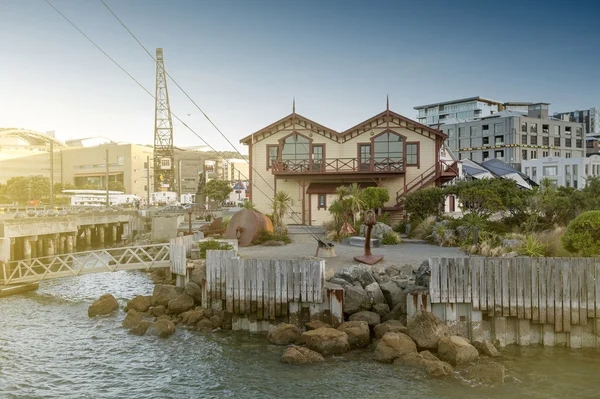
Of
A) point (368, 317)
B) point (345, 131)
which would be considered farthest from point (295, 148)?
point (368, 317)

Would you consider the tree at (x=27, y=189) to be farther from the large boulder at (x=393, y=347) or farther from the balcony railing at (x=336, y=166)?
the large boulder at (x=393, y=347)

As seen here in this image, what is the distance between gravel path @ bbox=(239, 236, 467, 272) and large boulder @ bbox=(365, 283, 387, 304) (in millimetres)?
2812

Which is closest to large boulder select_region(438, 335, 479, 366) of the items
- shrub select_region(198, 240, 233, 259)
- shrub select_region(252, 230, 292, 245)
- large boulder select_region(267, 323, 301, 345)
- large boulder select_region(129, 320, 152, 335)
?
large boulder select_region(267, 323, 301, 345)

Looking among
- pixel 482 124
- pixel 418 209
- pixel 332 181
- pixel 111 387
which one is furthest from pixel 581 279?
pixel 482 124

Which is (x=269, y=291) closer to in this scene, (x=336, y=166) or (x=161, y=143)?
(x=336, y=166)

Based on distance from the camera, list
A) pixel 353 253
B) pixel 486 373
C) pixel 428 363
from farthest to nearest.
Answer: pixel 353 253
pixel 428 363
pixel 486 373

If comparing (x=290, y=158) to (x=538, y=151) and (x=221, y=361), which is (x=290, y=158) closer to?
(x=221, y=361)

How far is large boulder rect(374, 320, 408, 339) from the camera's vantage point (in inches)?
604

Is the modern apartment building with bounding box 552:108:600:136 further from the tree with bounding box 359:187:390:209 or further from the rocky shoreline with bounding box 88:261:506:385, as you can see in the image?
the rocky shoreline with bounding box 88:261:506:385

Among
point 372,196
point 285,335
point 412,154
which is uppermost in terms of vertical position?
point 412,154

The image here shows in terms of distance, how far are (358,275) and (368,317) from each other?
219cm

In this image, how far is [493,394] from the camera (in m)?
12.2

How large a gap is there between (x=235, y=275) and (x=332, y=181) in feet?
82.5

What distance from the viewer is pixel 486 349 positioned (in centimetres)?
1455
